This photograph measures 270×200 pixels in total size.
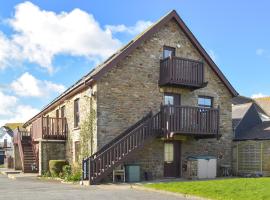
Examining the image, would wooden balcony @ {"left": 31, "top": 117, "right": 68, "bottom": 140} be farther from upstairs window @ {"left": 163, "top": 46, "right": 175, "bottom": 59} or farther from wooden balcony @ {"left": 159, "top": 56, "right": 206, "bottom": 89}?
upstairs window @ {"left": 163, "top": 46, "right": 175, "bottom": 59}

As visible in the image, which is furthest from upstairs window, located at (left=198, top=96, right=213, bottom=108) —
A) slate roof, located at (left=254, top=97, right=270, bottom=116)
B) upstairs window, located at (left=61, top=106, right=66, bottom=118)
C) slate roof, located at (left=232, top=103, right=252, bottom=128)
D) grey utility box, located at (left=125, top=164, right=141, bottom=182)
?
slate roof, located at (left=254, top=97, right=270, bottom=116)

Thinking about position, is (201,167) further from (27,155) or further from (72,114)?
(27,155)

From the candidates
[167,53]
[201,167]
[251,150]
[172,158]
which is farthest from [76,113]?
[251,150]

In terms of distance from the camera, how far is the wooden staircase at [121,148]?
65.9ft

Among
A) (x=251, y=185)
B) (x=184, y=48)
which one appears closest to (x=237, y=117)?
(x=184, y=48)

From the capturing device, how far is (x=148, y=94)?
940 inches

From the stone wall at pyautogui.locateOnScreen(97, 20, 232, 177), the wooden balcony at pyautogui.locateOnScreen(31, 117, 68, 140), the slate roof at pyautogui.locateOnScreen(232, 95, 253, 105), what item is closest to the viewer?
the stone wall at pyautogui.locateOnScreen(97, 20, 232, 177)

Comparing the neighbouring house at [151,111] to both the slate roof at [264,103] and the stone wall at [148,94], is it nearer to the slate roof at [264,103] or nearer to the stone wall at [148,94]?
the stone wall at [148,94]

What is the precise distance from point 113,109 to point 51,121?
7954 millimetres

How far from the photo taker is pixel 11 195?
15492 mm

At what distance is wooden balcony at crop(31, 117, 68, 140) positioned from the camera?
26953 millimetres

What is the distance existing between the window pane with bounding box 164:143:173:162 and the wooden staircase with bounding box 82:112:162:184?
1809mm

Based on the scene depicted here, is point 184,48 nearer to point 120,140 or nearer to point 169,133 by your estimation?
point 169,133

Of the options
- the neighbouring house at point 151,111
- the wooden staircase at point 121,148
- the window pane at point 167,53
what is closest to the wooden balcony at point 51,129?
the neighbouring house at point 151,111
